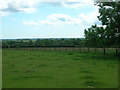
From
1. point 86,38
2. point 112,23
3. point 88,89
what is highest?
point 112,23

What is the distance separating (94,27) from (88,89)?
16.3 metres

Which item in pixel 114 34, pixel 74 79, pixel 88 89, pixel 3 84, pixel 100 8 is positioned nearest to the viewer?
pixel 88 89

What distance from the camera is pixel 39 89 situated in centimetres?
871

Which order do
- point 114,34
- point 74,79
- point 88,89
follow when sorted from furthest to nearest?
point 114,34 → point 74,79 → point 88,89

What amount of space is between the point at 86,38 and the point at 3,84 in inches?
617

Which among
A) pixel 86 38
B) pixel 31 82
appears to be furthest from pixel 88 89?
pixel 86 38

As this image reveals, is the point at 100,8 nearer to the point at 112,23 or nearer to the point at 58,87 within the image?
the point at 112,23

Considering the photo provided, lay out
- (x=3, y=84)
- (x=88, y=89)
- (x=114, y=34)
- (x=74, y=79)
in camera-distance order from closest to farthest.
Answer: (x=88, y=89), (x=3, y=84), (x=74, y=79), (x=114, y=34)

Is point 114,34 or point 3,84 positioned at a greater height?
point 114,34

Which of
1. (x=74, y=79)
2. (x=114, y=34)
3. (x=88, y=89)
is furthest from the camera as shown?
(x=114, y=34)

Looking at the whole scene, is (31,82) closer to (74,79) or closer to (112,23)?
(74,79)

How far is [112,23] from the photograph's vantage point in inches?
870

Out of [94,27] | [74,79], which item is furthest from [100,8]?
[74,79]

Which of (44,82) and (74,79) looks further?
(74,79)
